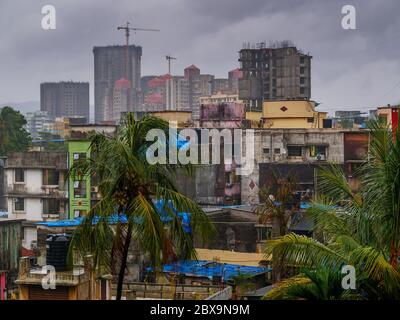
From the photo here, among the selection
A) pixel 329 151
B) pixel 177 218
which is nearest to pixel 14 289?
pixel 177 218

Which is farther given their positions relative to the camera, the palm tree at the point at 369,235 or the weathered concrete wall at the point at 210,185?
the weathered concrete wall at the point at 210,185

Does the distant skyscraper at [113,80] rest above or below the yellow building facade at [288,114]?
above

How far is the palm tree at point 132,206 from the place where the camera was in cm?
687

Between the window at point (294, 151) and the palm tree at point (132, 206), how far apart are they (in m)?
18.1

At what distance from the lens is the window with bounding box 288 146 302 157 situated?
83.1 ft

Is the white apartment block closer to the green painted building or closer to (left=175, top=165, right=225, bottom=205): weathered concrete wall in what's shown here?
the green painted building

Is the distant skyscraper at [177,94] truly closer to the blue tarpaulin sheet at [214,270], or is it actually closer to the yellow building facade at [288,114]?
the yellow building facade at [288,114]

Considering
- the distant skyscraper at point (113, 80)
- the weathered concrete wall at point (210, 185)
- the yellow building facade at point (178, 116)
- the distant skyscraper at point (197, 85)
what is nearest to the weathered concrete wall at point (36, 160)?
the weathered concrete wall at point (210, 185)

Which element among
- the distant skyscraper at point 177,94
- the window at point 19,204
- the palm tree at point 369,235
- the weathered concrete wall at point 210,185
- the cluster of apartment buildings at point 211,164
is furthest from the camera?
the distant skyscraper at point 177,94

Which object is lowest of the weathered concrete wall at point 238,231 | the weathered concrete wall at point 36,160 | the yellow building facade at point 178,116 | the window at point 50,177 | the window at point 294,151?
the weathered concrete wall at point 238,231

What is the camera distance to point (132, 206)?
22.6 ft

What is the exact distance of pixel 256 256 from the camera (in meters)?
18.3
